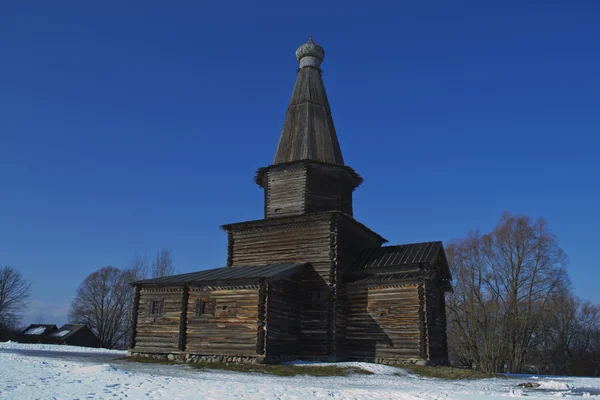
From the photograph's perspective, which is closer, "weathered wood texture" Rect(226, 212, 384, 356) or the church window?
"weathered wood texture" Rect(226, 212, 384, 356)

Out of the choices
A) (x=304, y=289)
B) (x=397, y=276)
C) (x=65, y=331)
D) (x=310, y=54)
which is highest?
(x=310, y=54)

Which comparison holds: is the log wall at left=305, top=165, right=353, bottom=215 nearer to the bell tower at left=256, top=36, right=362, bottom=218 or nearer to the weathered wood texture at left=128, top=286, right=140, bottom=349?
the bell tower at left=256, top=36, right=362, bottom=218

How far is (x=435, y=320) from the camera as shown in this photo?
78.7 feet

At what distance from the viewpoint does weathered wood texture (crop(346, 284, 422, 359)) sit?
2173 centimetres

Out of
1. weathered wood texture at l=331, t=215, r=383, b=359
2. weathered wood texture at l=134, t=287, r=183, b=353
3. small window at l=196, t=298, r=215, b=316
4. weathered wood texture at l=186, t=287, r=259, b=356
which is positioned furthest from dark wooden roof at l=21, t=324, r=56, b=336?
weathered wood texture at l=331, t=215, r=383, b=359

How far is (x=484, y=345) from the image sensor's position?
34.1 meters

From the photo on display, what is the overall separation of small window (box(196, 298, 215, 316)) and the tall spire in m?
8.66

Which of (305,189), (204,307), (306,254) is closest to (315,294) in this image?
(306,254)

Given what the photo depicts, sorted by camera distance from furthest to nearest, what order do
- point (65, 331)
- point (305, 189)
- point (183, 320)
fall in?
point (65, 331) < point (305, 189) < point (183, 320)

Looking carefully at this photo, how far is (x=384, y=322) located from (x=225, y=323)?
7476 mm

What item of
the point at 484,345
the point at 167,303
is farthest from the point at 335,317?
the point at 484,345

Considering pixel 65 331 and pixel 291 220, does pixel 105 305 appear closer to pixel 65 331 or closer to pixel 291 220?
pixel 65 331

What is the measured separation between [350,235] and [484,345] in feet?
52.4

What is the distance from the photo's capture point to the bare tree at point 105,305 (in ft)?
184
